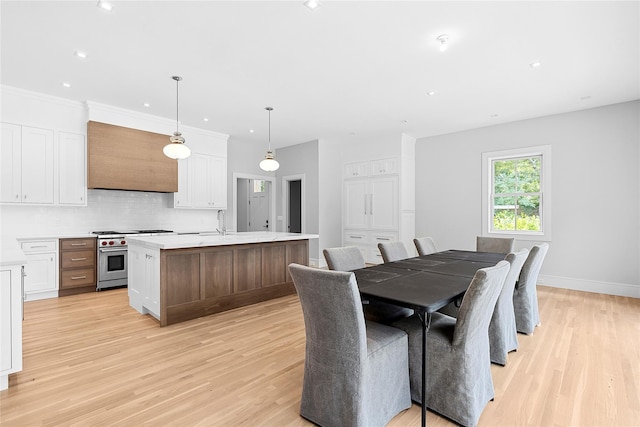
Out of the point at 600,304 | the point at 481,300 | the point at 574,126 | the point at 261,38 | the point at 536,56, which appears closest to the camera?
the point at 481,300

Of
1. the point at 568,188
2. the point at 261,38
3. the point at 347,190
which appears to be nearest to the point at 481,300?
the point at 261,38

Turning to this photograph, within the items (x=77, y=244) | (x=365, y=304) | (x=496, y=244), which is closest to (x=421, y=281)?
(x=365, y=304)

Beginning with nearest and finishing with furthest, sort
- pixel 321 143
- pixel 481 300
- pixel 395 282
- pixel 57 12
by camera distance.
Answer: pixel 481 300 < pixel 395 282 < pixel 57 12 < pixel 321 143

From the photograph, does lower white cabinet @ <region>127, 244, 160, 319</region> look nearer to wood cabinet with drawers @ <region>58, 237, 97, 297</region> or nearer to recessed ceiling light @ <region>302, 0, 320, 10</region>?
wood cabinet with drawers @ <region>58, 237, 97, 297</region>

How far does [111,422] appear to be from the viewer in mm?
1786

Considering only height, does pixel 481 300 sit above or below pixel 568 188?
below

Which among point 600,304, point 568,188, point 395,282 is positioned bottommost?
point 600,304

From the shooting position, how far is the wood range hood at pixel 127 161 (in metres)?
4.73

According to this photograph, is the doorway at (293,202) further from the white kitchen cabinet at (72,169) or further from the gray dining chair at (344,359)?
the gray dining chair at (344,359)

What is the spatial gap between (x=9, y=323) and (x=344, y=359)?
91.2 inches

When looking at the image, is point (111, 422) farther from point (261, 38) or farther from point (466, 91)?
point (466, 91)

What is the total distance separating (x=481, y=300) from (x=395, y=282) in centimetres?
58

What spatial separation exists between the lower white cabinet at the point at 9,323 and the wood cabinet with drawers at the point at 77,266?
8.88ft

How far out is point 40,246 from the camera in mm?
4250
